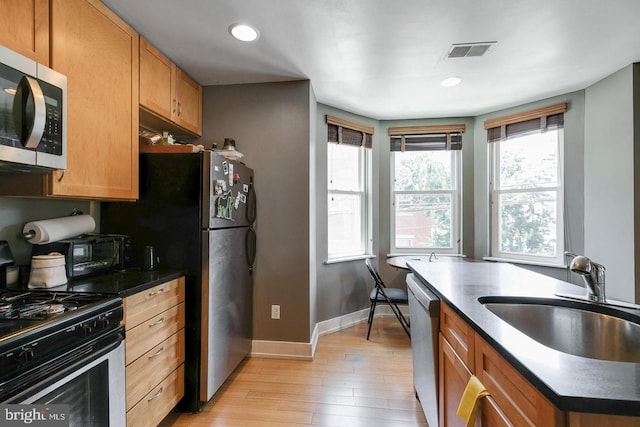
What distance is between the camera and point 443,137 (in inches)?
145

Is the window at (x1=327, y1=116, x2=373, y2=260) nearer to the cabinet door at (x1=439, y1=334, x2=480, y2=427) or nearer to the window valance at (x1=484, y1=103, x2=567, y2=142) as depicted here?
the window valance at (x1=484, y1=103, x2=567, y2=142)

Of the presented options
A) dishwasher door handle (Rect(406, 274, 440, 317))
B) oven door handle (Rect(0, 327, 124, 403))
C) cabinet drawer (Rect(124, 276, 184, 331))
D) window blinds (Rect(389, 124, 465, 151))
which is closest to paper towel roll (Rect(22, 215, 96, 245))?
cabinet drawer (Rect(124, 276, 184, 331))

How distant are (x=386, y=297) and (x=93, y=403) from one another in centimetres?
237

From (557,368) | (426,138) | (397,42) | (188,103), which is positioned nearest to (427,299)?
(557,368)

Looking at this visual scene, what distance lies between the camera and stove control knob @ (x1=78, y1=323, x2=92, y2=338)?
1.14m

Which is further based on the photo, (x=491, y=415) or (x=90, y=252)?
(x=90, y=252)

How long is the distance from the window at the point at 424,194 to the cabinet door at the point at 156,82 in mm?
2510

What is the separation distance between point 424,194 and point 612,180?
1695 mm

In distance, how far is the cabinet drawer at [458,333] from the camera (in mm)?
1134

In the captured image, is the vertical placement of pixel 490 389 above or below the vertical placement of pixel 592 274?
below

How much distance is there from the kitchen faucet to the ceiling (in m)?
1.47

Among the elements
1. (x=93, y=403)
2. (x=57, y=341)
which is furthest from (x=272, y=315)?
(x=57, y=341)

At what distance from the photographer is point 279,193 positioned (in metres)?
2.68

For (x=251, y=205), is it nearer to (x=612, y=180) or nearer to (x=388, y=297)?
(x=388, y=297)
